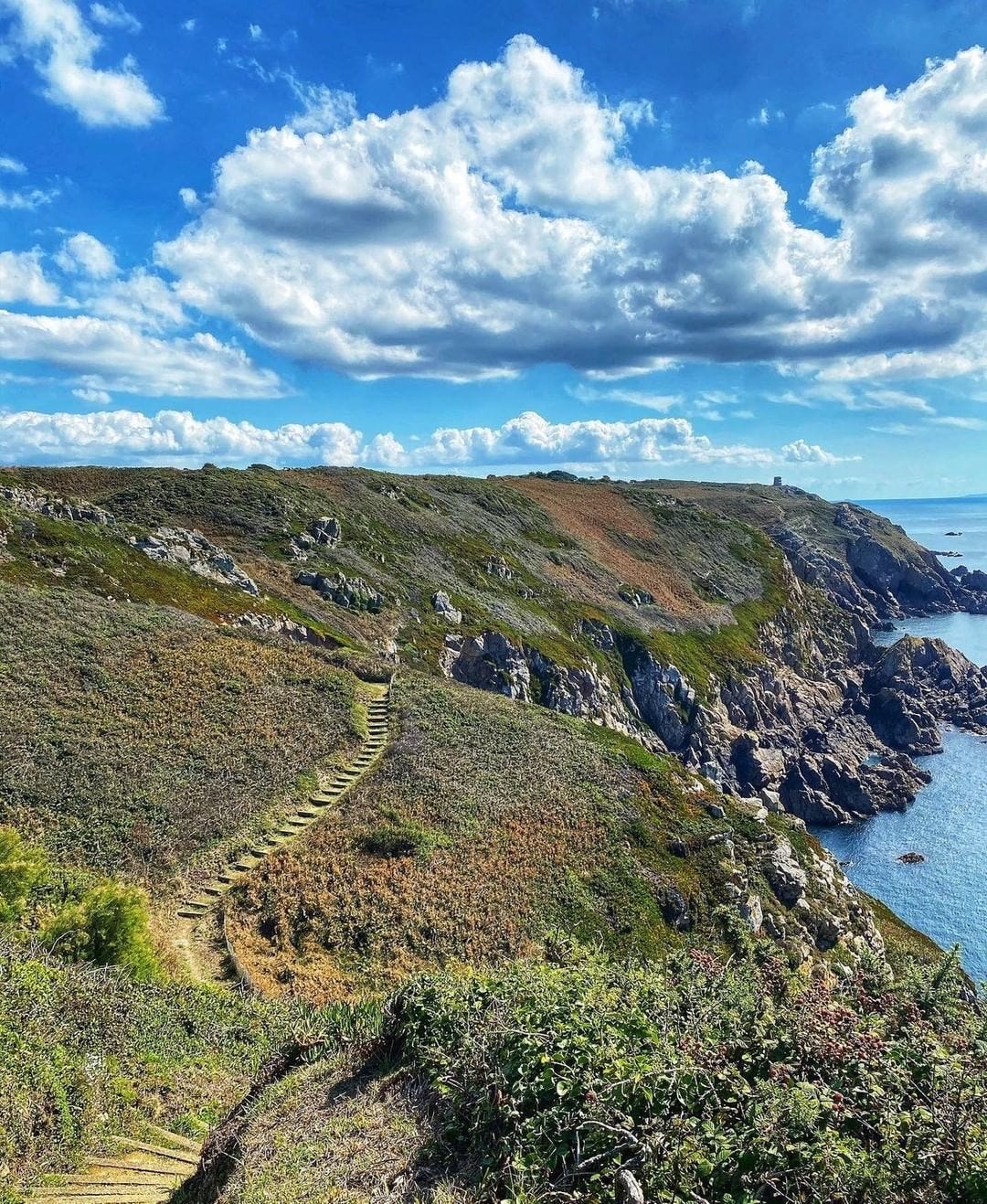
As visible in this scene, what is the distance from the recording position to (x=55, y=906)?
20172 millimetres

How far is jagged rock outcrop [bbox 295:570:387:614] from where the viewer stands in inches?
2835

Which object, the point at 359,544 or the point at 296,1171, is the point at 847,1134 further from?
the point at 359,544

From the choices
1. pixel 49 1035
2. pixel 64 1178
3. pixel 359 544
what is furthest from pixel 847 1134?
pixel 359 544

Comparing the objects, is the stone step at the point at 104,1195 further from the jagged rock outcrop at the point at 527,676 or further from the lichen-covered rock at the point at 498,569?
the lichen-covered rock at the point at 498,569

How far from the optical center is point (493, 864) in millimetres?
32750

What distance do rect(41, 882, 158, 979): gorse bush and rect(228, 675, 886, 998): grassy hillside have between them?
5208 mm

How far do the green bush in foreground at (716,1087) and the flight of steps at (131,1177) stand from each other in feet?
12.2

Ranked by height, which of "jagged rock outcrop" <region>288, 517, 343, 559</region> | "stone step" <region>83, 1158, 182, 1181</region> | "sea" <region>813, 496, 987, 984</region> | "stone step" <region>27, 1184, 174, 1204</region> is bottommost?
"sea" <region>813, 496, 987, 984</region>

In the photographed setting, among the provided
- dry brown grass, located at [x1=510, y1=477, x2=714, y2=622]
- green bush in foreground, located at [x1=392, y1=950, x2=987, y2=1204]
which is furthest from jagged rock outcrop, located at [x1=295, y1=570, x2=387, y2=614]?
green bush in foreground, located at [x1=392, y1=950, x2=987, y2=1204]

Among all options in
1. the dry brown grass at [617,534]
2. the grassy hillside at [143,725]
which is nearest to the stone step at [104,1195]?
the grassy hillside at [143,725]

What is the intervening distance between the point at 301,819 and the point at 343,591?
4229 cm

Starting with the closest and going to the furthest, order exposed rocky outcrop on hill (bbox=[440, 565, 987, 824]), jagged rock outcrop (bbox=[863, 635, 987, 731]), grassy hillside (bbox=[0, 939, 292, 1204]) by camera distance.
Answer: grassy hillside (bbox=[0, 939, 292, 1204]) → exposed rocky outcrop on hill (bbox=[440, 565, 987, 824]) → jagged rock outcrop (bbox=[863, 635, 987, 731])

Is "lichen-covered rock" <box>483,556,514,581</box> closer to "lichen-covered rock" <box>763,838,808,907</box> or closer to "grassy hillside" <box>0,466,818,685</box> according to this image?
"grassy hillside" <box>0,466,818,685</box>

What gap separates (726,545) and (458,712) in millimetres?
115247
